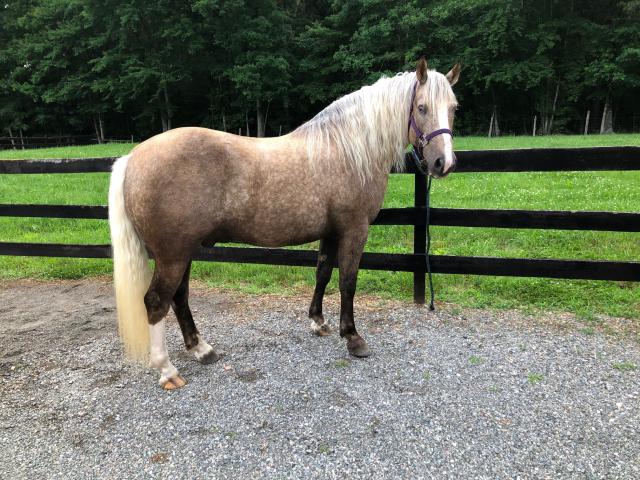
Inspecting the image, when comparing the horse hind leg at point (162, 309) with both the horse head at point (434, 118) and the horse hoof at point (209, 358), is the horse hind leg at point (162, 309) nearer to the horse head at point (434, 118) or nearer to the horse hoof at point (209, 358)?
the horse hoof at point (209, 358)

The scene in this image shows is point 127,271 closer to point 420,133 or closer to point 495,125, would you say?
point 420,133

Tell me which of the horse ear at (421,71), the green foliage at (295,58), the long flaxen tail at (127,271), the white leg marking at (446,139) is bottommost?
the long flaxen tail at (127,271)

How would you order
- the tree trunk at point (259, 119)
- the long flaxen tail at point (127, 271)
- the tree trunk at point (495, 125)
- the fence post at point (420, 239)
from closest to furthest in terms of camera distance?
the long flaxen tail at point (127, 271) → the fence post at point (420, 239) → the tree trunk at point (495, 125) → the tree trunk at point (259, 119)

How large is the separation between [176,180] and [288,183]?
0.76 metres

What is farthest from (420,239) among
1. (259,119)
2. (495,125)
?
(495,125)

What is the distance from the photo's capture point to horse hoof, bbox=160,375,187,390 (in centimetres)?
298

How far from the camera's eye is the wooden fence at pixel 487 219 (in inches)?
144

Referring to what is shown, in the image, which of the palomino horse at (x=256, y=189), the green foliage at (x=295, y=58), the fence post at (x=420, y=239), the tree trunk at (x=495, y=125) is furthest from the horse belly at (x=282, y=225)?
the tree trunk at (x=495, y=125)

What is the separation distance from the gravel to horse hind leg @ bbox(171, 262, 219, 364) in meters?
0.09

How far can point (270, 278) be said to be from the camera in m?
5.18

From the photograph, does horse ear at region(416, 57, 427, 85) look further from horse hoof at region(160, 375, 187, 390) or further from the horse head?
horse hoof at region(160, 375, 187, 390)

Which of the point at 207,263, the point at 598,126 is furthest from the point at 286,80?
the point at 207,263

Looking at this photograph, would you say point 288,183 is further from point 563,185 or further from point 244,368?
point 563,185

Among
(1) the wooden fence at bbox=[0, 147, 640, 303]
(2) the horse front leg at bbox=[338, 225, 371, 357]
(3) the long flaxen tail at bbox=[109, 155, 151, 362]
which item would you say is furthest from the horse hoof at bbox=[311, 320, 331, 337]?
(3) the long flaxen tail at bbox=[109, 155, 151, 362]
